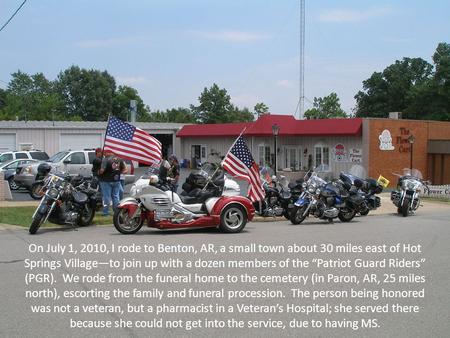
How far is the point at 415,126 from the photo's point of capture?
3834 centimetres

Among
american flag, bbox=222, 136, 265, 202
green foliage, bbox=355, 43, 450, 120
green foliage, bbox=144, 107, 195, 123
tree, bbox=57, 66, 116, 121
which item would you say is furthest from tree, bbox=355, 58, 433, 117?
american flag, bbox=222, 136, 265, 202

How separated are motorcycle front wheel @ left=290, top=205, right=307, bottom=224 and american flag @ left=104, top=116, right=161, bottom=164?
12.9 ft

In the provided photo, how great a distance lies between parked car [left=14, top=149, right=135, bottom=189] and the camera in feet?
77.3

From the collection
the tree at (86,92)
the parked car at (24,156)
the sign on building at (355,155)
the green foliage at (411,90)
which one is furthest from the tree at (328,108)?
the parked car at (24,156)

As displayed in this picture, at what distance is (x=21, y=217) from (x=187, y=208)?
519 cm

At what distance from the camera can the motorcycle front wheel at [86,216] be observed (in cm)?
1416

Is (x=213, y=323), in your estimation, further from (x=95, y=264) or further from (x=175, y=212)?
(x=175, y=212)

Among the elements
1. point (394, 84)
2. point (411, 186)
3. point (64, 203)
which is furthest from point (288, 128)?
point (394, 84)

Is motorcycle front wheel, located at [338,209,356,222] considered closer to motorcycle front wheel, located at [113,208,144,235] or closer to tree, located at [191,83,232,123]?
motorcycle front wheel, located at [113,208,144,235]

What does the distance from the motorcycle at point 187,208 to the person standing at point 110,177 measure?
2369 mm

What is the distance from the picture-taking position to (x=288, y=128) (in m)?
41.4

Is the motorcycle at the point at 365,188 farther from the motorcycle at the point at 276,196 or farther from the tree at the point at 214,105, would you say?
the tree at the point at 214,105

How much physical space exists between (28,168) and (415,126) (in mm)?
25532

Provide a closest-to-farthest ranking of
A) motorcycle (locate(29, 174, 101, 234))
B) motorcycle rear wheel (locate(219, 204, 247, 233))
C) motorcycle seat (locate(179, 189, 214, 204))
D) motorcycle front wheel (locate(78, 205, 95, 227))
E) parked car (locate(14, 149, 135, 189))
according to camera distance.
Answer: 1. motorcycle (locate(29, 174, 101, 234))
2. motorcycle rear wheel (locate(219, 204, 247, 233))
3. motorcycle seat (locate(179, 189, 214, 204))
4. motorcycle front wheel (locate(78, 205, 95, 227))
5. parked car (locate(14, 149, 135, 189))
